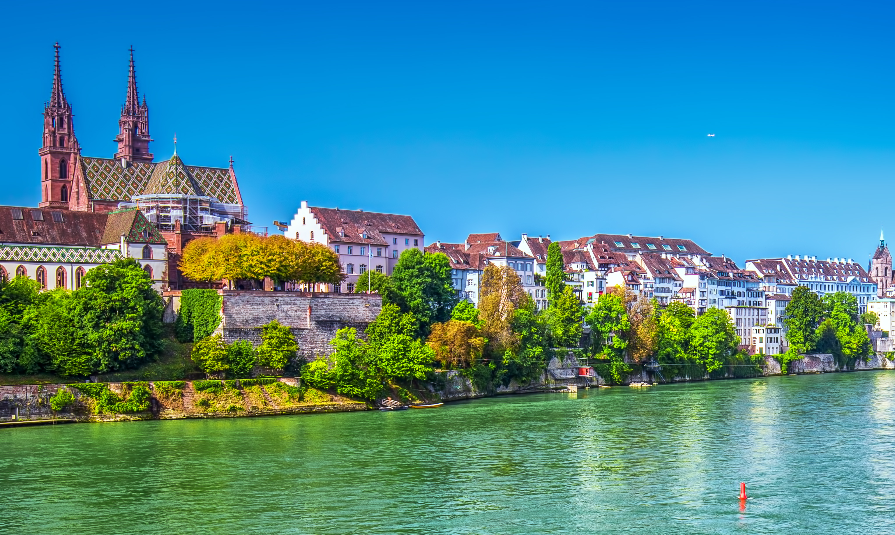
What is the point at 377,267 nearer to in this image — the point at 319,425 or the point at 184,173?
the point at 184,173

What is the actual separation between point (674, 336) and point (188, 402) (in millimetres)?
56681

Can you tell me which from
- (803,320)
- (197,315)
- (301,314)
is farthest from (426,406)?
(803,320)

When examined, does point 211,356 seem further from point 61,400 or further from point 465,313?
point 465,313

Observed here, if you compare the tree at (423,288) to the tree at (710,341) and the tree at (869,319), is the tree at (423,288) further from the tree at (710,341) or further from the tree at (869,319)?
the tree at (869,319)

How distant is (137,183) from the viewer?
104125 mm

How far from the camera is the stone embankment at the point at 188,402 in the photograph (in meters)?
65.8

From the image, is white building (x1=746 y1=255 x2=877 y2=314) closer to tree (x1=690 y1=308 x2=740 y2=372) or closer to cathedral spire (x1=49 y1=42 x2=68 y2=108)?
tree (x1=690 y1=308 x2=740 y2=372)

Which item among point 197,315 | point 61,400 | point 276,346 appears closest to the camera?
point 61,400

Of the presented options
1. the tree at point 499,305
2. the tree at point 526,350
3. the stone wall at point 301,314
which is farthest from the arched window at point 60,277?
the tree at point 526,350

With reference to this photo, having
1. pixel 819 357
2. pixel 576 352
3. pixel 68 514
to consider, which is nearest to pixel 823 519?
pixel 68 514

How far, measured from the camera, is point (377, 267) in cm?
10569

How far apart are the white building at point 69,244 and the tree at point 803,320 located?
76.2m

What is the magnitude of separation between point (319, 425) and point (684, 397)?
3464 cm

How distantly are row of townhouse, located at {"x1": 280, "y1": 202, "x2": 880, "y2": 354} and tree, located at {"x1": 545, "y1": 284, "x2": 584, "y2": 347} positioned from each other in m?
8.51
